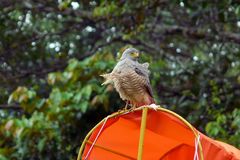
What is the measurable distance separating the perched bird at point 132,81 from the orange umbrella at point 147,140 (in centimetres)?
37

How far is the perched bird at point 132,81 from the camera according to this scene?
3312 millimetres

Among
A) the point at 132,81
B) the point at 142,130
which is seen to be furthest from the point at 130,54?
the point at 142,130

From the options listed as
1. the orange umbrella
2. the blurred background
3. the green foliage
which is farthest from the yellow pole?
the green foliage

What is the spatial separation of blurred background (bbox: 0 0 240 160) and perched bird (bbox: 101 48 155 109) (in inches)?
62.0

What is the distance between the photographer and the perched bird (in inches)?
130

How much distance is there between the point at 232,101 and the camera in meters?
5.97

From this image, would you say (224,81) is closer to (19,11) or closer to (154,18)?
(154,18)

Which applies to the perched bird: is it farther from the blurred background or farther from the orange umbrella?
the blurred background

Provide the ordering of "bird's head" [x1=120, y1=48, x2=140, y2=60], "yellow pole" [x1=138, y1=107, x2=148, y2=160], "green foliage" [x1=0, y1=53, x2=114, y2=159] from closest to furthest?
1. "yellow pole" [x1=138, y1=107, x2=148, y2=160]
2. "bird's head" [x1=120, y1=48, x2=140, y2=60]
3. "green foliage" [x1=0, y1=53, x2=114, y2=159]

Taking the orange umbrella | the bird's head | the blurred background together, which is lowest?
the blurred background

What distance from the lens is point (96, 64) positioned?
5438 millimetres

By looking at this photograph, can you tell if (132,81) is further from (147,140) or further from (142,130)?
(142,130)

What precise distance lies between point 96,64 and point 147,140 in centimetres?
251

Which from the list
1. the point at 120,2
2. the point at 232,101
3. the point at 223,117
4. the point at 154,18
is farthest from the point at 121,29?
the point at 223,117
